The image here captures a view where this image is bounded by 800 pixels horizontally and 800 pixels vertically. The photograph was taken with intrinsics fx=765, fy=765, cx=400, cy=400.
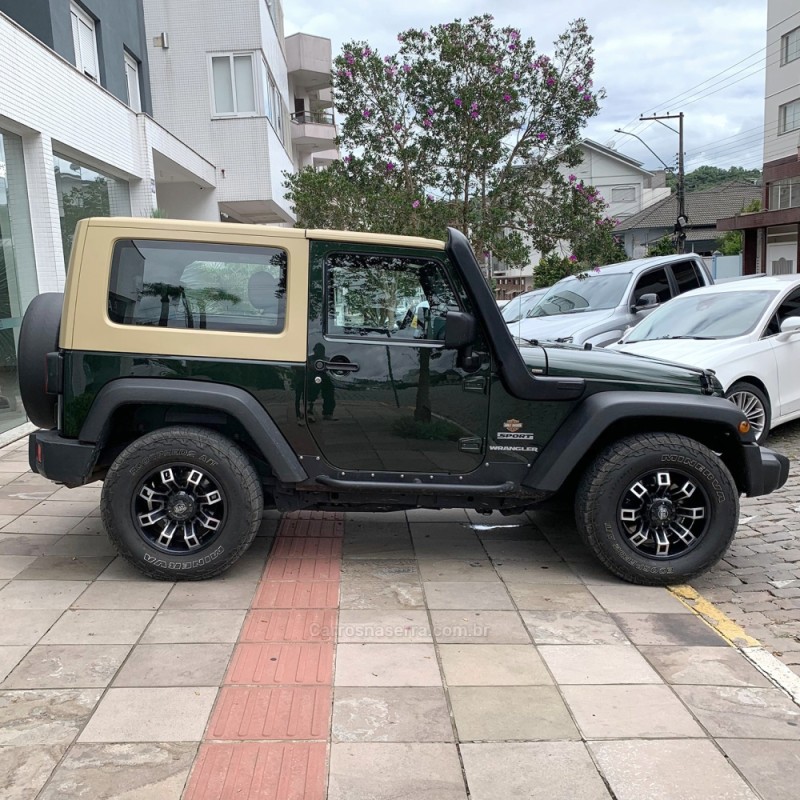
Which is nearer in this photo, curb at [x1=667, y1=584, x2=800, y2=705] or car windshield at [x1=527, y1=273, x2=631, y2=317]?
curb at [x1=667, y1=584, x2=800, y2=705]

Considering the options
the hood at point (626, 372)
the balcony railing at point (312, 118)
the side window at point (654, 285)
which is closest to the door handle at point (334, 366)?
the hood at point (626, 372)

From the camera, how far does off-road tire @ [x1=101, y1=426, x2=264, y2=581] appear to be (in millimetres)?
4281

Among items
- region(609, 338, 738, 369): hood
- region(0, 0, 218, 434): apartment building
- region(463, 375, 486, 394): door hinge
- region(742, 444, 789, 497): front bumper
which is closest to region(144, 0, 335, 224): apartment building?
region(0, 0, 218, 434): apartment building

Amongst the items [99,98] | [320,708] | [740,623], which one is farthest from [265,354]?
[99,98]

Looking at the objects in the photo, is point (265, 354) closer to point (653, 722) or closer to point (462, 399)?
point (462, 399)

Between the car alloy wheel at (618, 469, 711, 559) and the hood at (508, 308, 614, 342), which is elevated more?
the hood at (508, 308, 614, 342)

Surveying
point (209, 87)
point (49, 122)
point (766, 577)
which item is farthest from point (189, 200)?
point (766, 577)

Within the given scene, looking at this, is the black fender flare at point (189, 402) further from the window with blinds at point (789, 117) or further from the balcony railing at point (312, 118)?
the window with blinds at point (789, 117)

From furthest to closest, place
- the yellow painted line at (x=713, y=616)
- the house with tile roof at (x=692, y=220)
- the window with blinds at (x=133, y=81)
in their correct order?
the house with tile roof at (x=692, y=220) < the window with blinds at (x=133, y=81) < the yellow painted line at (x=713, y=616)

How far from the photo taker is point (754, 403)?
7.52 meters

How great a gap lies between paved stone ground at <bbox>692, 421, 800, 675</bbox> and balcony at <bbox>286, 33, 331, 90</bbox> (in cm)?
2438

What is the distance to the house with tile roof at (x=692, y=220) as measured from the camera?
2121 inches

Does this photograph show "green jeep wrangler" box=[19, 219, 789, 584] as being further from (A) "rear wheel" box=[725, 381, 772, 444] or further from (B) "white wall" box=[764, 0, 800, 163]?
(B) "white wall" box=[764, 0, 800, 163]

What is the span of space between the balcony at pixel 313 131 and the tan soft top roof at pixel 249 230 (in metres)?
23.7
